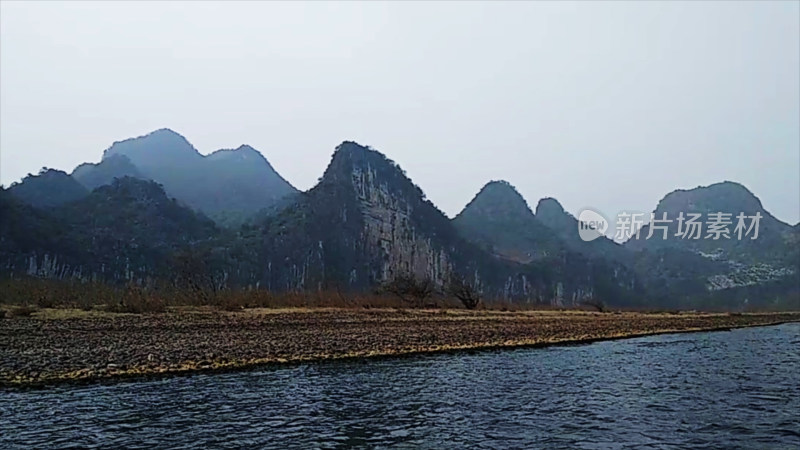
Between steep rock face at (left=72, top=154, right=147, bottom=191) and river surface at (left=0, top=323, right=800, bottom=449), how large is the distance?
464 feet

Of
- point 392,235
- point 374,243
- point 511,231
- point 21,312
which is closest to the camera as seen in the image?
point 21,312

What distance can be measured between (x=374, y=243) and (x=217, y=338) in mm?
99876

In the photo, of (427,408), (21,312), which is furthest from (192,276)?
(427,408)

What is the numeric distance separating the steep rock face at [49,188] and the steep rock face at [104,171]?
26502mm

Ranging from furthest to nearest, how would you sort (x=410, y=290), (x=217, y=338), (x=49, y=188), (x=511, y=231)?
(x=511, y=231) < (x=49, y=188) < (x=410, y=290) < (x=217, y=338)

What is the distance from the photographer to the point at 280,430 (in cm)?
1164

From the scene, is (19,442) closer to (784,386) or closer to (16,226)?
(784,386)

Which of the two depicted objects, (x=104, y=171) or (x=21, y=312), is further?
(x=104, y=171)

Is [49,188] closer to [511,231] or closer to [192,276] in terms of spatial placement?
[192,276]

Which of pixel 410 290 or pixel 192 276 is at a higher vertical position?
pixel 192 276

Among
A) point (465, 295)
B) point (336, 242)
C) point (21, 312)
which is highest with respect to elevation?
point (336, 242)

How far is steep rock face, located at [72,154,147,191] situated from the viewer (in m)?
147

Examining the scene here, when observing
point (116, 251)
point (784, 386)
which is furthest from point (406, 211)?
point (784, 386)

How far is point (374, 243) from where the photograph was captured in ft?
411
